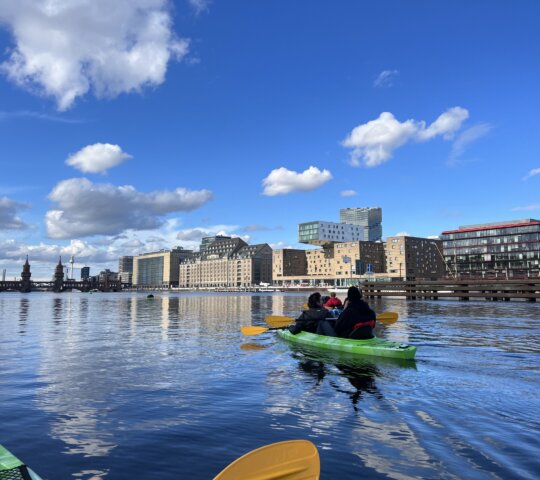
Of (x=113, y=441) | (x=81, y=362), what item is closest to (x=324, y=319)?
(x=81, y=362)

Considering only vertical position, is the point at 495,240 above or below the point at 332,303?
above

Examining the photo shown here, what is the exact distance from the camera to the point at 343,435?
7922 mm

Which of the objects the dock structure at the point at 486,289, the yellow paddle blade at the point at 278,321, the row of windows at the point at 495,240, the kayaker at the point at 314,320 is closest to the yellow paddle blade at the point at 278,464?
the kayaker at the point at 314,320

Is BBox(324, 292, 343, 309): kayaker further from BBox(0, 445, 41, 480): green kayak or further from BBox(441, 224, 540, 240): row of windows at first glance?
BBox(441, 224, 540, 240): row of windows

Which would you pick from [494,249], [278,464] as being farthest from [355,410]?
[494,249]

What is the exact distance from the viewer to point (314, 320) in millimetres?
19688

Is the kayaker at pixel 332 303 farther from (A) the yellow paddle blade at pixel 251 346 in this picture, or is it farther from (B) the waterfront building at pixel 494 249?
(B) the waterfront building at pixel 494 249

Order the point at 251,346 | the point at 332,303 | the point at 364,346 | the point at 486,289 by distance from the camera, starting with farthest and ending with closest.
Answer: the point at 486,289 → the point at 332,303 → the point at 251,346 → the point at 364,346

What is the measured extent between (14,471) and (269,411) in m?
5.69

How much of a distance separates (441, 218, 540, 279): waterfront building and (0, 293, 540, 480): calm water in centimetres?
15246

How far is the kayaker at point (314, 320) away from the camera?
1902 centimetres

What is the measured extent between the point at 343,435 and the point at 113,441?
4221mm

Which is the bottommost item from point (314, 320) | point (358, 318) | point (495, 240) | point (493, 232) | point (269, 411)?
point (269, 411)

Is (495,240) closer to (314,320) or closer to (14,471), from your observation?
(314,320)
